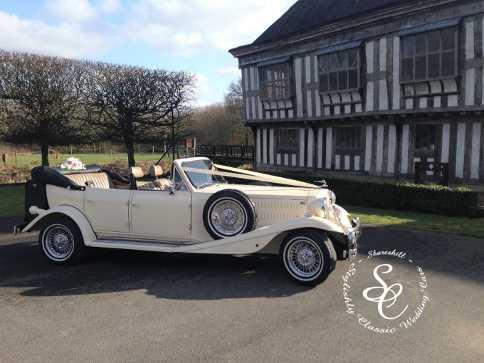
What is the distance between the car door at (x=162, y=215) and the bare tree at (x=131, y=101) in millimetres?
16427

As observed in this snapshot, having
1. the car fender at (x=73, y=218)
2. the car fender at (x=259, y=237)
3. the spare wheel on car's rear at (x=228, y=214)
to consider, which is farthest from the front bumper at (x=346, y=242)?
the car fender at (x=73, y=218)

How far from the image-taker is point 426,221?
952 cm

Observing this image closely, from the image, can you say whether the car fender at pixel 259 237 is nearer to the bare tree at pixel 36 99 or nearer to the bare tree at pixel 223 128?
the bare tree at pixel 36 99

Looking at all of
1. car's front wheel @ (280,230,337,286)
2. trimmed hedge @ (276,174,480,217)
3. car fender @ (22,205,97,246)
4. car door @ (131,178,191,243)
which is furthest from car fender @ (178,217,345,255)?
trimmed hedge @ (276,174,480,217)

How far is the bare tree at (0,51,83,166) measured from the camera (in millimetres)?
19016

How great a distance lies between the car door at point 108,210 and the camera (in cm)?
609

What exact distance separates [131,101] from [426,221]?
656 inches

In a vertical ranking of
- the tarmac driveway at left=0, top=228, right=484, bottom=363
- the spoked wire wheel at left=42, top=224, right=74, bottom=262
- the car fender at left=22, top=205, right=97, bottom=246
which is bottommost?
the tarmac driveway at left=0, top=228, right=484, bottom=363

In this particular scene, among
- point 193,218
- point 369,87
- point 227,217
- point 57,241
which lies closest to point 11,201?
point 57,241

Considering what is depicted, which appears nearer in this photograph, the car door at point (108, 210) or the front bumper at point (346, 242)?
the front bumper at point (346, 242)

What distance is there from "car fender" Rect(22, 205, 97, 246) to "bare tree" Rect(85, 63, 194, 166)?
15.8 meters

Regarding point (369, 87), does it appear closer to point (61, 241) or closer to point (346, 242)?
point (346, 242)

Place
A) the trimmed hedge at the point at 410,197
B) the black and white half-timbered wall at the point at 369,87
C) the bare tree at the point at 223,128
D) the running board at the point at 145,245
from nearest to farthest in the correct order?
the running board at the point at 145,245, the trimmed hedge at the point at 410,197, the black and white half-timbered wall at the point at 369,87, the bare tree at the point at 223,128

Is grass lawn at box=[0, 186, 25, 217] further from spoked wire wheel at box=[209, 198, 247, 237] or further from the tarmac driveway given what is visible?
spoked wire wheel at box=[209, 198, 247, 237]
